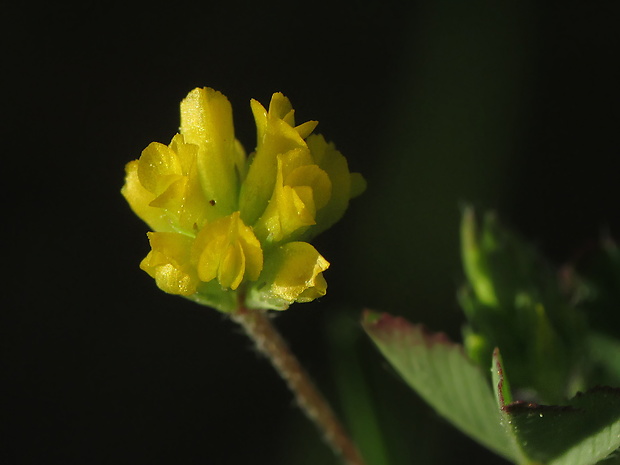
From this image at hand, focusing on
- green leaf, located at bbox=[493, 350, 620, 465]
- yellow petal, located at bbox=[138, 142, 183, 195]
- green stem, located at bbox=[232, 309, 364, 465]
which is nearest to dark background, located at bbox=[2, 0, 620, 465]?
green stem, located at bbox=[232, 309, 364, 465]

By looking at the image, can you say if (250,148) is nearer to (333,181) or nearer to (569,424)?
(333,181)

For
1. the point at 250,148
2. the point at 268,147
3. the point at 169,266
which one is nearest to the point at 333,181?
the point at 268,147

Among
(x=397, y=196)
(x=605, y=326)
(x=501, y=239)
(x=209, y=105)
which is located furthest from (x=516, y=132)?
(x=209, y=105)

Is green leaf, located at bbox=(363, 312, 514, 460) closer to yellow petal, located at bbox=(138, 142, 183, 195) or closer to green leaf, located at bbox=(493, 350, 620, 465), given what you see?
green leaf, located at bbox=(493, 350, 620, 465)

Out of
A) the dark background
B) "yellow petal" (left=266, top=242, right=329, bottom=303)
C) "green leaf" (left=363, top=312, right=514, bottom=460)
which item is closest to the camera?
"yellow petal" (left=266, top=242, right=329, bottom=303)

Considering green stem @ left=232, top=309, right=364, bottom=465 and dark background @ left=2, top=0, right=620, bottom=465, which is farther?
dark background @ left=2, top=0, right=620, bottom=465

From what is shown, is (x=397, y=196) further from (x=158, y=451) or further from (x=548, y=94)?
(x=158, y=451)

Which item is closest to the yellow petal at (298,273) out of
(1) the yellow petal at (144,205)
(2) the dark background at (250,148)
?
(1) the yellow petal at (144,205)
